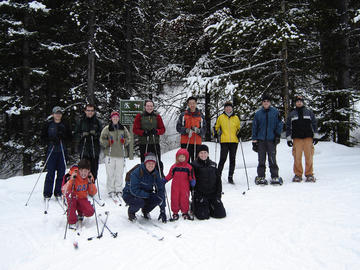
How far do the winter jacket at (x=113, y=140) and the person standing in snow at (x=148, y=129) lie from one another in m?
0.46

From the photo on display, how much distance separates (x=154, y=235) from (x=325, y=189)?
13.3 feet

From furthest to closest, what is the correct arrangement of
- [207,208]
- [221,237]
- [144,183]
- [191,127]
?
[191,127]
[207,208]
[144,183]
[221,237]

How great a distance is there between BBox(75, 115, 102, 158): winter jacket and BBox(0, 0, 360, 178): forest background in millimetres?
4499

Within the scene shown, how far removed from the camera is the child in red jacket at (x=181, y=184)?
14.8ft

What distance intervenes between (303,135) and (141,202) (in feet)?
14.6

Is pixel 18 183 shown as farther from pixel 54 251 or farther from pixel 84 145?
pixel 54 251

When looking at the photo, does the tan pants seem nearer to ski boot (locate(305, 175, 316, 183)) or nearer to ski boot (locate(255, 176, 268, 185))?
ski boot (locate(305, 175, 316, 183))

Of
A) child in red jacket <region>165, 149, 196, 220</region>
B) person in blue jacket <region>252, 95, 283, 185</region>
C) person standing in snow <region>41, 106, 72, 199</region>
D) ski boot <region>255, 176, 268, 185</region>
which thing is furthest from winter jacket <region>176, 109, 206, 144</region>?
person standing in snow <region>41, 106, 72, 199</region>

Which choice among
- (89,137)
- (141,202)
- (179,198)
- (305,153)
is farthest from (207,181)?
(305,153)

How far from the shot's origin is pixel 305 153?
21.6ft

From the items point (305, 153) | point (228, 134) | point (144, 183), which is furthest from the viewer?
point (228, 134)

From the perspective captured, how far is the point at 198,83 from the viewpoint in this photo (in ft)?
32.0

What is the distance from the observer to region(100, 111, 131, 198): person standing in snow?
6289 mm

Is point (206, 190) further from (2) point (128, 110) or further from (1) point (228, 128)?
(2) point (128, 110)
